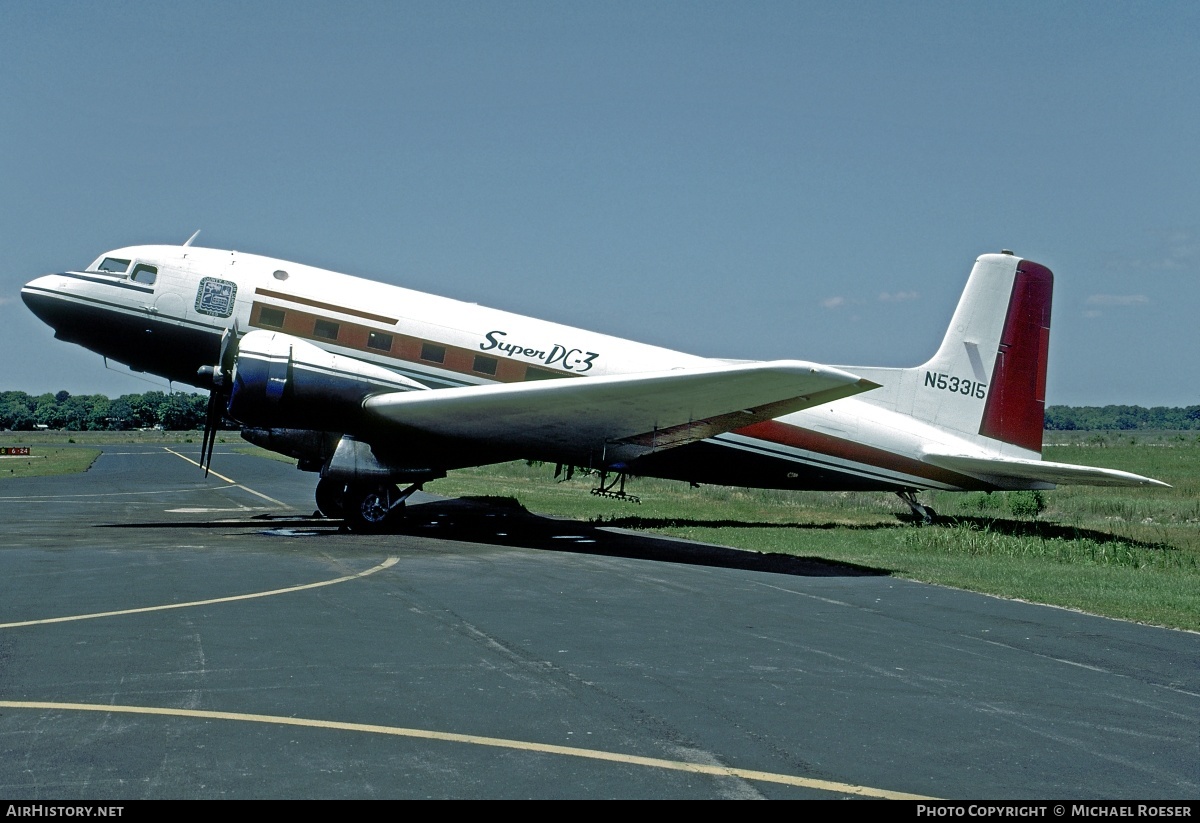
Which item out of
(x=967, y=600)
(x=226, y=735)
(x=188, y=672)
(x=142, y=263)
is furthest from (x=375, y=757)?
(x=142, y=263)

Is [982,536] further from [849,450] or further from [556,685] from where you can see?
[556,685]

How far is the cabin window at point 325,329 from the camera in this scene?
875 inches

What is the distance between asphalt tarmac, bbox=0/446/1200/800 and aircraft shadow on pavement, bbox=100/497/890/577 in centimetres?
184

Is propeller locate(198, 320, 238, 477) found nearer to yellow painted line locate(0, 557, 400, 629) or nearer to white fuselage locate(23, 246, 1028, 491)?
Answer: white fuselage locate(23, 246, 1028, 491)

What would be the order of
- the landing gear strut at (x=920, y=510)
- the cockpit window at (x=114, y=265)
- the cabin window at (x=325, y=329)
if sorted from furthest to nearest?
the landing gear strut at (x=920, y=510), the cockpit window at (x=114, y=265), the cabin window at (x=325, y=329)

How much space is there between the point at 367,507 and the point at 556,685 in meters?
14.6

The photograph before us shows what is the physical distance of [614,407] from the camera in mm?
19250

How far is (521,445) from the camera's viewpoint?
22.0 m

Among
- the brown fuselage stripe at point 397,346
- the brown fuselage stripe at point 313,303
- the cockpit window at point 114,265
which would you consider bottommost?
the brown fuselage stripe at point 397,346

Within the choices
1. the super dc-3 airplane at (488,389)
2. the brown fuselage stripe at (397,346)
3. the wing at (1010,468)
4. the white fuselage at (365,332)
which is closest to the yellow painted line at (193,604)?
the super dc-3 airplane at (488,389)

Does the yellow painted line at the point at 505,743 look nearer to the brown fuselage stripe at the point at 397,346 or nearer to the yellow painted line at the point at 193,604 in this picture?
the yellow painted line at the point at 193,604

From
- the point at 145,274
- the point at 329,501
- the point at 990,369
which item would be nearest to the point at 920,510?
the point at 990,369

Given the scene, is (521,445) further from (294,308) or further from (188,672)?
(188,672)

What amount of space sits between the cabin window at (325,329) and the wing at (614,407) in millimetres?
2152
